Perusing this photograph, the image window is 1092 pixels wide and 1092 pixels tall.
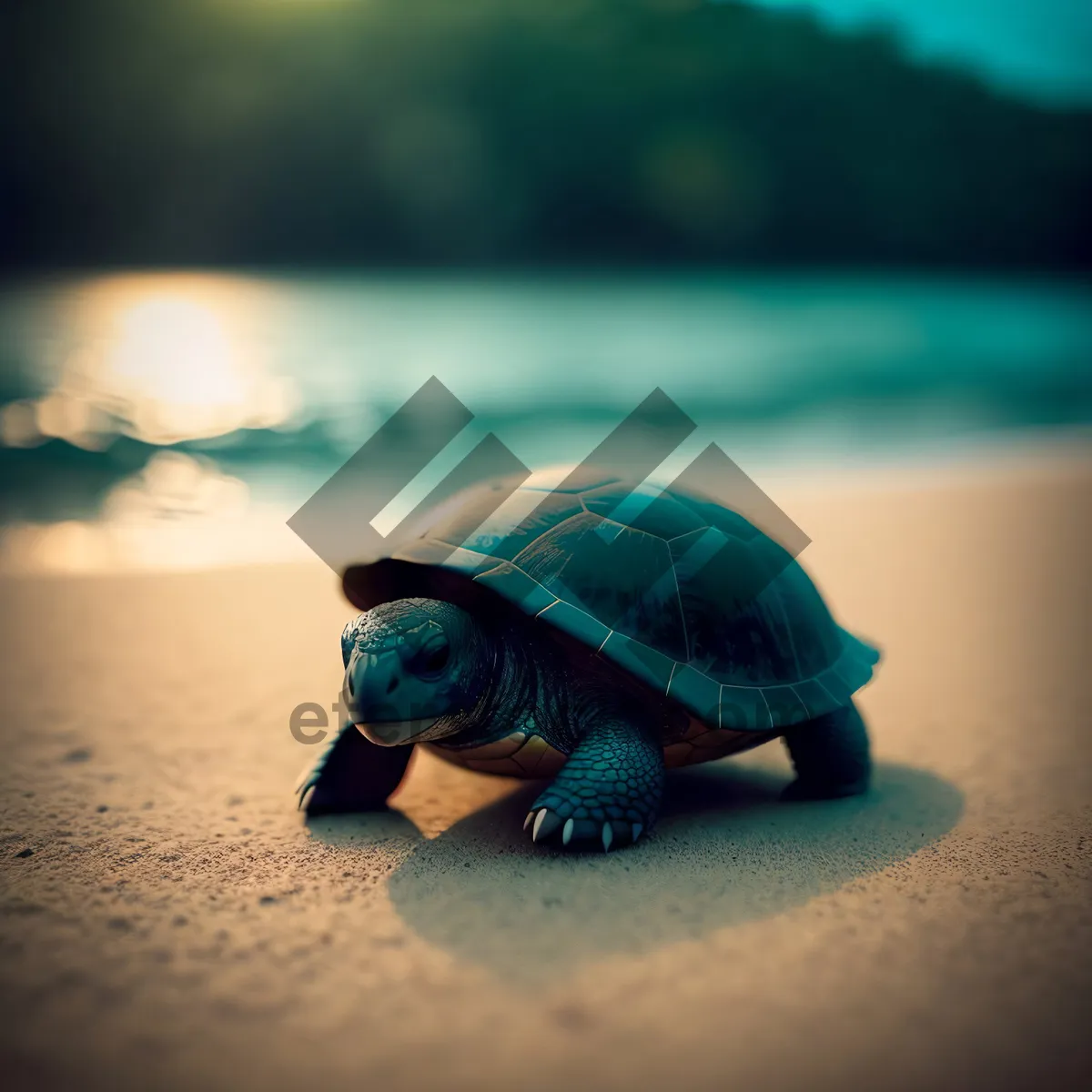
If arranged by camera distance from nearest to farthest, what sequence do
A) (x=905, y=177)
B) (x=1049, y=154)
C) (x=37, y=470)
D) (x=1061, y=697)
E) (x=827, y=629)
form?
(x=827, y=629)
(x=1061, y=697)
(x=37, y=470)
(x=1049, y=154)
(x=905, y=177)

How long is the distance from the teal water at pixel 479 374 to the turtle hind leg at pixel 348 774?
5374 mm

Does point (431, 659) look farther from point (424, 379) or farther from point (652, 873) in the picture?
point (424, 379)

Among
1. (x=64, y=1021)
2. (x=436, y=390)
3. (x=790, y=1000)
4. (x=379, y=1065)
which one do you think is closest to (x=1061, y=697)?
(x=790, y=1000)

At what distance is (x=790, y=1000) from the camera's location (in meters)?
1.59

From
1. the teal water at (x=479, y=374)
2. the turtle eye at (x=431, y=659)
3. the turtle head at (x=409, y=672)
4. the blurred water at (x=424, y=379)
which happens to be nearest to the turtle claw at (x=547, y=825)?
the turtle head at (x=409, y=672)

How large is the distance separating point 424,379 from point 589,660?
13042 millimetres

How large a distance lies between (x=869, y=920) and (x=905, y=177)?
61330 mm

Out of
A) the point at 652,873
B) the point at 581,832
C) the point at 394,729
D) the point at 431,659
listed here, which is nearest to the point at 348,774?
the point at 394,729

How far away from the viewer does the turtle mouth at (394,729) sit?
6.68ft

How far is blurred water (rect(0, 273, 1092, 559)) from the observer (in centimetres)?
867

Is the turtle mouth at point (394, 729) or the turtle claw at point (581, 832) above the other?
the turtle mouth at point (394, 729)

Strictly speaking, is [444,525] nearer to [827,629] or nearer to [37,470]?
[827,629]

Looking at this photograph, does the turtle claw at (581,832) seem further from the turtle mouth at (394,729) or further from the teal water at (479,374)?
the teal water at (479,374)

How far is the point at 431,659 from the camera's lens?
6.79 ft
